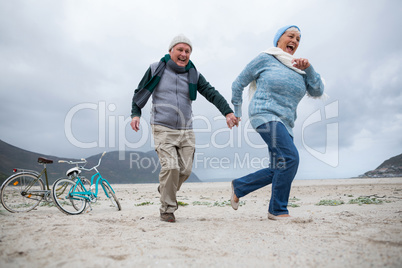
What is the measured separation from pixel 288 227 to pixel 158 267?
5.70ft

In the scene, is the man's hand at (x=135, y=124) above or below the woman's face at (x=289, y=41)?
below

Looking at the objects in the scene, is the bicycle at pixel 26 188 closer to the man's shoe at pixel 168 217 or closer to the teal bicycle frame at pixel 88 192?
the teal bicycle frame at pixel 88 192

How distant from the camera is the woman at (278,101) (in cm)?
353

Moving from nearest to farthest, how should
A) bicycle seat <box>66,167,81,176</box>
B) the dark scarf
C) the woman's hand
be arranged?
the woman's hand < the dark scarf < bicycle seat <box>66,167,81,176</box>

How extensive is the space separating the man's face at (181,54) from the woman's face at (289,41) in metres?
1.44

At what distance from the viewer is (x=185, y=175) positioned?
412cm

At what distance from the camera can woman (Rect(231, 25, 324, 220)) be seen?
3531 mm

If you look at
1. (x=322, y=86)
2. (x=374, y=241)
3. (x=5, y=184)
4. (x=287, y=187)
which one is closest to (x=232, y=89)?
(x=322, y=86)

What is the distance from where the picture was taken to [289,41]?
397 centimetres

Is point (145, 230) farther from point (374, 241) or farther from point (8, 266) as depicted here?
point (374, 241)

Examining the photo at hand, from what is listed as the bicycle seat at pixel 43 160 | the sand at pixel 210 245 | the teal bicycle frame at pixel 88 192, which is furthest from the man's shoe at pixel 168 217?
the bicycle seat at pixel 43 160

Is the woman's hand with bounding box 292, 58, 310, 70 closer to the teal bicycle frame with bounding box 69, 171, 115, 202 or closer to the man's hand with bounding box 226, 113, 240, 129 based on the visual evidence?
the man's hand with bounding box 226, 113, 240, 129

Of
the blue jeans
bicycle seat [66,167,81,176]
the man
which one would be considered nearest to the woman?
the blue jeans

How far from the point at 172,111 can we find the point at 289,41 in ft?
6.74
